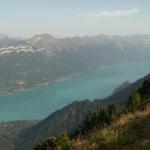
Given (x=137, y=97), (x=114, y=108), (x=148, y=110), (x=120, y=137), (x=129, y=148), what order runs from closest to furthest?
(x=129, y=148)
(x=120, y=137)
(x=148, y=110)
(x=137, y=97)
(x=114, y=108)

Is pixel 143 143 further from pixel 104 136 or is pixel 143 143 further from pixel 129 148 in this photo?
pixel 104 136

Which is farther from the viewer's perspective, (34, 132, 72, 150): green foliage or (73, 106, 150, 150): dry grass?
(34, 132, 72, 150): green foliage

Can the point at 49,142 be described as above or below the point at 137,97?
above

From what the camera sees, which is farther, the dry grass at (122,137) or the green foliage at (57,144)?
the green foliage at (57,144)

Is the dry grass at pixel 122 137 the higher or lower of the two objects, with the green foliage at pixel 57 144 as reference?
higher

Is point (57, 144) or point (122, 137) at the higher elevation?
point (122, 137)

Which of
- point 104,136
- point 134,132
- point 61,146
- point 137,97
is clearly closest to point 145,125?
point 134,132

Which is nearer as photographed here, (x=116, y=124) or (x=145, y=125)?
(x=145, y=125)

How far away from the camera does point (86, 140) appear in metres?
11.3

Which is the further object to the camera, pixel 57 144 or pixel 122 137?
pixel 57 144

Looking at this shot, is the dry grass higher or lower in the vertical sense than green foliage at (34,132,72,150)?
higher

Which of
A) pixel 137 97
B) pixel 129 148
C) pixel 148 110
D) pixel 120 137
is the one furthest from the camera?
pixel 137 97

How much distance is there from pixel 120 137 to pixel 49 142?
2.49m

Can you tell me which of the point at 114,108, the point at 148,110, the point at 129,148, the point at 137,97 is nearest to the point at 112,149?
the point at 129,148
